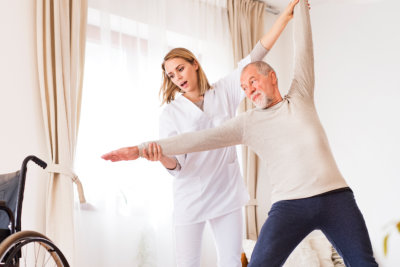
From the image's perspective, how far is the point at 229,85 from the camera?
233 centimetres

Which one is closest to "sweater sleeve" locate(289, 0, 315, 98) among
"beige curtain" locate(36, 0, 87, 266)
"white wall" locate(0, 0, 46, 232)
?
"beige curtain" locate(36, 0, 87, 266)

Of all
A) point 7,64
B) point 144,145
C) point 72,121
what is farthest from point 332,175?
point 7,64

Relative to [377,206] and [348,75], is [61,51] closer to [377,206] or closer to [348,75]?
[348,75]

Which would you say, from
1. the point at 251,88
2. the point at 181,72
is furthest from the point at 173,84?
the point at 251,88

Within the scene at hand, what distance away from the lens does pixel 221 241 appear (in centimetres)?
217

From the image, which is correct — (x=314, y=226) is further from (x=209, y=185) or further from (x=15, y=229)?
(x=15, y=229)

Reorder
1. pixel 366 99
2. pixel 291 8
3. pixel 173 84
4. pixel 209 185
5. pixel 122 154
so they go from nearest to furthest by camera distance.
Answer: pixel 122 154, pixel 291 8, pixel 209 185, pixel 173 84, pixel 366 99

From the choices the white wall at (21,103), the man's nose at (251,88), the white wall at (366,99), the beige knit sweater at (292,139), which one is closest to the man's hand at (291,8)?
the beige knit sweater at (292,139)

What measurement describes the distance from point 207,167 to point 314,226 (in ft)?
2.24

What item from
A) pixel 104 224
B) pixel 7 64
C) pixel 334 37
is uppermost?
pixel 334 37

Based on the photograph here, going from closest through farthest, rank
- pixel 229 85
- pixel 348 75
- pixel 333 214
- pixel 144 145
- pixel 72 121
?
pixel 333 214
pixel 144 145
pixel 229 85
pixel 72 121
pixel 348 75

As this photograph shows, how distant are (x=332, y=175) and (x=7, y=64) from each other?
198 centimetres

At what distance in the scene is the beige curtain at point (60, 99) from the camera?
2.82 meters

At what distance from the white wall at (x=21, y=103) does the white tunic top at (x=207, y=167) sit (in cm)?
97
